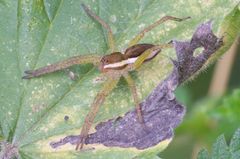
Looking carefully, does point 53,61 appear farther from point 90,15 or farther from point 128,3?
point 128,3

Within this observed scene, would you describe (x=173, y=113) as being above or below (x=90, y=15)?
below

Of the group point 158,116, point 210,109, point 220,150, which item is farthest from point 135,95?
point 210,109

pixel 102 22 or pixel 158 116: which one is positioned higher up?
pixel 102 22

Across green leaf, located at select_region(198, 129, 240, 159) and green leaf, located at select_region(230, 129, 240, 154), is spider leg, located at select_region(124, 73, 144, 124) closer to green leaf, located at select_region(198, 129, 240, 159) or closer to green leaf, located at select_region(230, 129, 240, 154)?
green leaf, located at select_region(198, 129, 240, 159)

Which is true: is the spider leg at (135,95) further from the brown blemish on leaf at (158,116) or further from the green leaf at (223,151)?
the green leaf at (223,151)

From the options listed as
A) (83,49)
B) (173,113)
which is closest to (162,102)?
(173,113)

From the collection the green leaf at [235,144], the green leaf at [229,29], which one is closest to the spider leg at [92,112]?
the green leaf at [229,29]

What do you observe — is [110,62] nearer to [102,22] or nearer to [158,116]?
[102,22]
